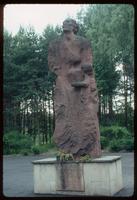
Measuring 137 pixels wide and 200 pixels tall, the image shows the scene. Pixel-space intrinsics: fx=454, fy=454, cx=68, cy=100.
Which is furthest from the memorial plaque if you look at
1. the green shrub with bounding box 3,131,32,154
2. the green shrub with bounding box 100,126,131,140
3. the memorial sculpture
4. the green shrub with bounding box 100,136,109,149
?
the green shrub with bounding box 100,126,131,140

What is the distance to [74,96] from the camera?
31.7 ft

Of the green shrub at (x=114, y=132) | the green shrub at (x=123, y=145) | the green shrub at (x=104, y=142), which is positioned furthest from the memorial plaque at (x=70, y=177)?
the green shrub at (x=114, y=132)

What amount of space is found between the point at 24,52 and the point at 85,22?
7352 mm

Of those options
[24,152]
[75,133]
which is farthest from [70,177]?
[24,152]

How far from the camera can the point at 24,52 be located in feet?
91.7

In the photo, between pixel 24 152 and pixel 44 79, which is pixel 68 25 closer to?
pixel 24 152

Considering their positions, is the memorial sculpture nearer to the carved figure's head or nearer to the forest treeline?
the carved figure's head

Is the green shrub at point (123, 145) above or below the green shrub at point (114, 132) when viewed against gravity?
below

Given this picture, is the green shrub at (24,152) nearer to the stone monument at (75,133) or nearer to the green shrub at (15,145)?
the green shrub at (15,145)

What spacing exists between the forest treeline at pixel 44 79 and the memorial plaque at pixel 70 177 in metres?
17.9

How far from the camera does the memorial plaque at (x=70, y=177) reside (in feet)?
29.8

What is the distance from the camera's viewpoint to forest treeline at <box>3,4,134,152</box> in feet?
91.2

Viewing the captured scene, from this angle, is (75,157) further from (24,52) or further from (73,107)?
(24,52)

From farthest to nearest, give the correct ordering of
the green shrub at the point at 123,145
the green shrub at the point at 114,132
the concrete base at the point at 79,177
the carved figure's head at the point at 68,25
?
the green shrub at the point at 114,132 < the green shrub at the point at 123,145 < the carved figure's head at the point at 68,25 < the concrete base at the point at 79,177
